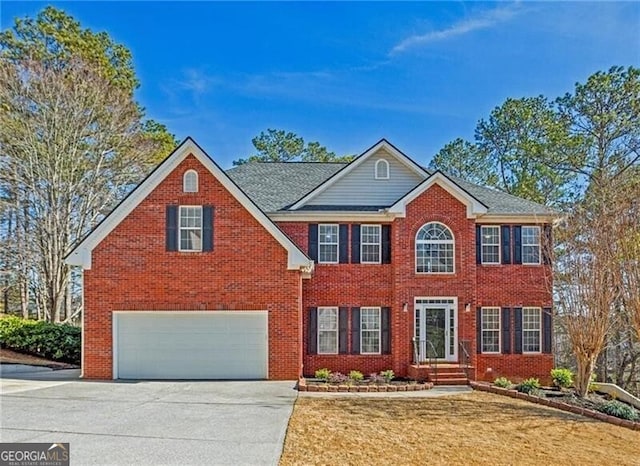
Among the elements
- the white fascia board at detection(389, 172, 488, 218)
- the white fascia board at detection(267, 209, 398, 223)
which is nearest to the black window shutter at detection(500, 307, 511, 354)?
the white fascia board at detection(389, 172, 488, 218)

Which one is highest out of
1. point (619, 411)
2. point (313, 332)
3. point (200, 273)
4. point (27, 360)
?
point (200, 273)

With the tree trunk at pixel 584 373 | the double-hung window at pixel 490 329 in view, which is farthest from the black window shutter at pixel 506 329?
the tree trunk at pixel 584 373

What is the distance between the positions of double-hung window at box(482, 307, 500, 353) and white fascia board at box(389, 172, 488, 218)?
3.40m

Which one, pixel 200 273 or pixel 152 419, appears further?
pixel 200 273

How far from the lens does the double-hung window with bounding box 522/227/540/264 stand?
17.6 m

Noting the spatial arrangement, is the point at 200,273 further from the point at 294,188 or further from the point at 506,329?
the point at 506,329

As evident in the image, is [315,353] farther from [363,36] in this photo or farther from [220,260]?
[363,36]

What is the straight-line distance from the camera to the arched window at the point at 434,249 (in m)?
16.8

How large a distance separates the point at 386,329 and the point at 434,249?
3133mm

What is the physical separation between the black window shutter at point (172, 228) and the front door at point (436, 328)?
26.5 feet

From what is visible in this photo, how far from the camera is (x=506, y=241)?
1758 centimetres

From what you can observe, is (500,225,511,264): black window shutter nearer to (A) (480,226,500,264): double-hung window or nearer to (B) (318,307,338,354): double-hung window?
(A) (480,226,500,264): double-hung window

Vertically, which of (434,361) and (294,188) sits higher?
(294,188)

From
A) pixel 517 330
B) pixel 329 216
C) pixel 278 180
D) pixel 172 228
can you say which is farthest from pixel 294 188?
pixel 517 330
